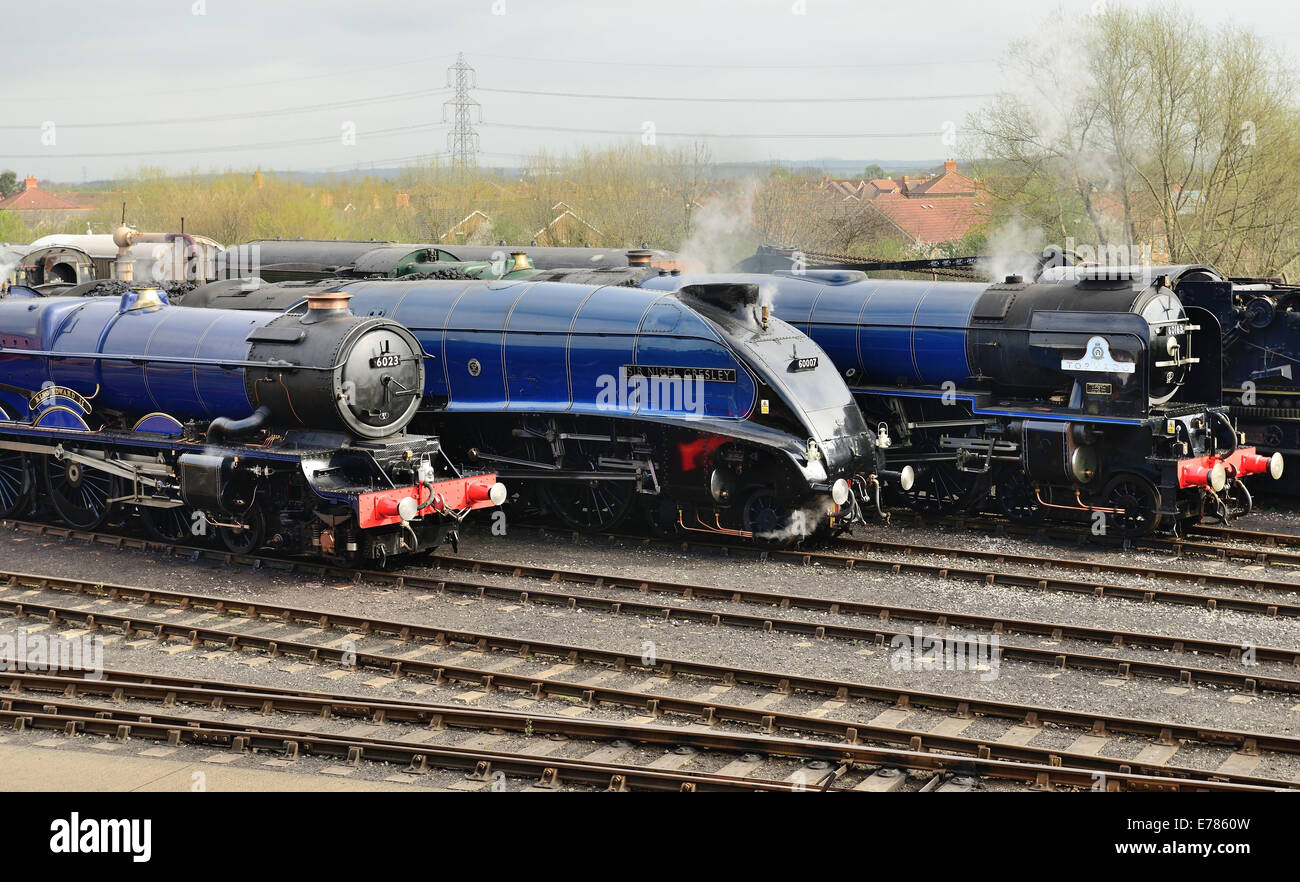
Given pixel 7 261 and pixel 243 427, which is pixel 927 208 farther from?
pixel 243 427

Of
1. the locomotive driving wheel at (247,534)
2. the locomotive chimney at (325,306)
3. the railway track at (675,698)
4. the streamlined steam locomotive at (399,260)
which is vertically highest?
the streamlined steam locomotive at (399,260)

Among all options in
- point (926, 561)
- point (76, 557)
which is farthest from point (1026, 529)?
point (76, 557)

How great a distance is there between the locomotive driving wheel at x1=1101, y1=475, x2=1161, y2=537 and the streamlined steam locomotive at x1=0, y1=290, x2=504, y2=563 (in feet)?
24.5

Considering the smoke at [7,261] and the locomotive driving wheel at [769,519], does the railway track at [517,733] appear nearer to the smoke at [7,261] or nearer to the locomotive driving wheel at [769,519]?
the locomotive driving wheel at [769,519]

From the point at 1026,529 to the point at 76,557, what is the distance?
38.4 ft

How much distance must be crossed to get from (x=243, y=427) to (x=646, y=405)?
15.1ft

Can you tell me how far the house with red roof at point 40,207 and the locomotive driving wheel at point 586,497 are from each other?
6919cm

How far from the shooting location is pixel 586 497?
16.5 m

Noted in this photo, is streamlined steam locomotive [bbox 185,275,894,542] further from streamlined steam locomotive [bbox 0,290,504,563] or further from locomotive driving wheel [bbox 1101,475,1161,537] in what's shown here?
locomotive driving wheel [bbox 1101,475,1161,537]

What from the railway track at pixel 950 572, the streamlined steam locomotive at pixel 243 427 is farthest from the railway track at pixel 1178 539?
the streamlined steam locomotive at pixel 243 427

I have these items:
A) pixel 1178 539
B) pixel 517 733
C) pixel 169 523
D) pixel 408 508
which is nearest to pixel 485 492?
pixel 408 508

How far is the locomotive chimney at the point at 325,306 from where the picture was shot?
14.4 metres

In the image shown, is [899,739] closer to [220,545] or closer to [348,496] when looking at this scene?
[348,496]

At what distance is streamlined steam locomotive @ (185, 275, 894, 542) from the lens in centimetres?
1473
